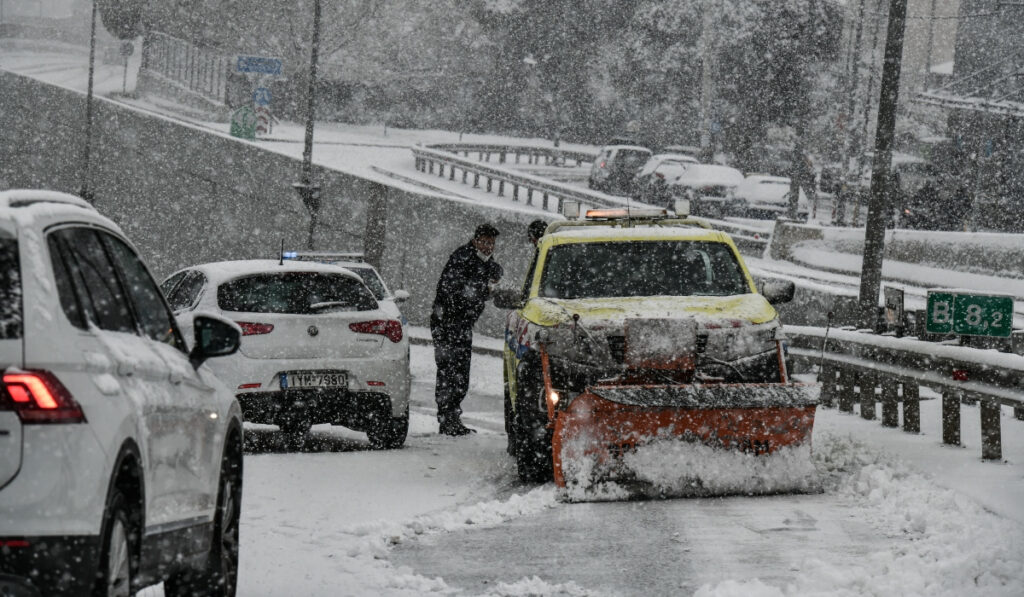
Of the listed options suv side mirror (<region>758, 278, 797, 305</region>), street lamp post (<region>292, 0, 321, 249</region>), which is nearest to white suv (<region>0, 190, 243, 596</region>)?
suv side mirror (<region>758, 278, 797, 305</region>)

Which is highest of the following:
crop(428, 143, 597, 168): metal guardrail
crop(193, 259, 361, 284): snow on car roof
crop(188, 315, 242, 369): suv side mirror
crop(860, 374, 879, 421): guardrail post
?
crop(188, 315, 242, 369): suv side mirror

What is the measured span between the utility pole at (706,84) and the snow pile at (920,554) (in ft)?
172

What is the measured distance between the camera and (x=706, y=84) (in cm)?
6412

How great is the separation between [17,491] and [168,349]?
1.64 m

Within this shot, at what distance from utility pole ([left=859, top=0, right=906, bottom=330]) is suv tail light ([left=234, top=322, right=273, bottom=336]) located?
25.3 ft

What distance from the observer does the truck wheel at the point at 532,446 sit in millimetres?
10453

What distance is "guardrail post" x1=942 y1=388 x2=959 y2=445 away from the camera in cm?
1248

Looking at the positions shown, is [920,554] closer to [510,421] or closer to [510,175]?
[510,421]

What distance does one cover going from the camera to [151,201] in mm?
48344

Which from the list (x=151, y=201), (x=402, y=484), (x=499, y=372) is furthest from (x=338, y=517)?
(x=151, y=201)

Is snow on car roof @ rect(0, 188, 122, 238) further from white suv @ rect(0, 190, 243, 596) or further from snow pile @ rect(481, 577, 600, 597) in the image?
snow pile @ rect(481, 577, 600, 597)

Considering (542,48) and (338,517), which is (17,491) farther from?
(542,48)

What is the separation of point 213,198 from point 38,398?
40448mm

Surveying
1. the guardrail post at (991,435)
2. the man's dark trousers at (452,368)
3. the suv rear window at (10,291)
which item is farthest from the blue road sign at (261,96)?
the suv rear window at (10,291)
